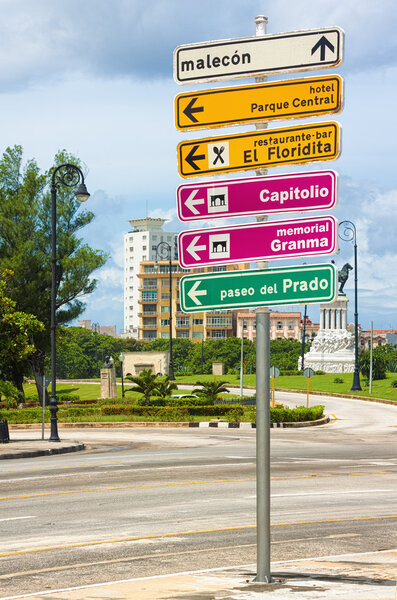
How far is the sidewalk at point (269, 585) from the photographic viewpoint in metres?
7.87

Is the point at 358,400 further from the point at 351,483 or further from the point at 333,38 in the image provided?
the point at 333,38

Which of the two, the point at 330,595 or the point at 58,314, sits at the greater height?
the point at 58,314

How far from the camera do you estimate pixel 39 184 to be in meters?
58.6

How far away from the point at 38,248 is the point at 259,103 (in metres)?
51.9

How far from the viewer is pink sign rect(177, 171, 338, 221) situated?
7.62 metres

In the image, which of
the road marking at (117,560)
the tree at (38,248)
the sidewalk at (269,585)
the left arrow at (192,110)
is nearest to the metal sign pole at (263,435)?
the sidewalk at (269,585)

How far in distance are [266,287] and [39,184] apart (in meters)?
52.8

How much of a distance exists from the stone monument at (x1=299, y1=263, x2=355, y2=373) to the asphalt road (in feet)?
231

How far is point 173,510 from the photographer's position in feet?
48.3

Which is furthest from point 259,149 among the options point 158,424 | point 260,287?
point 158,424

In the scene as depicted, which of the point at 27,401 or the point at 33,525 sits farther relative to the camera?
the point at 27,401

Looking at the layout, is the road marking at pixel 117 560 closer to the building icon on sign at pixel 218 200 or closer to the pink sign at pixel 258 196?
the pink sign at pixel 258 196

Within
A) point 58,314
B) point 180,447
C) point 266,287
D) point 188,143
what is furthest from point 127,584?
point 58,314

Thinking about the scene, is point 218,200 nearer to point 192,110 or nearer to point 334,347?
point 192,110
